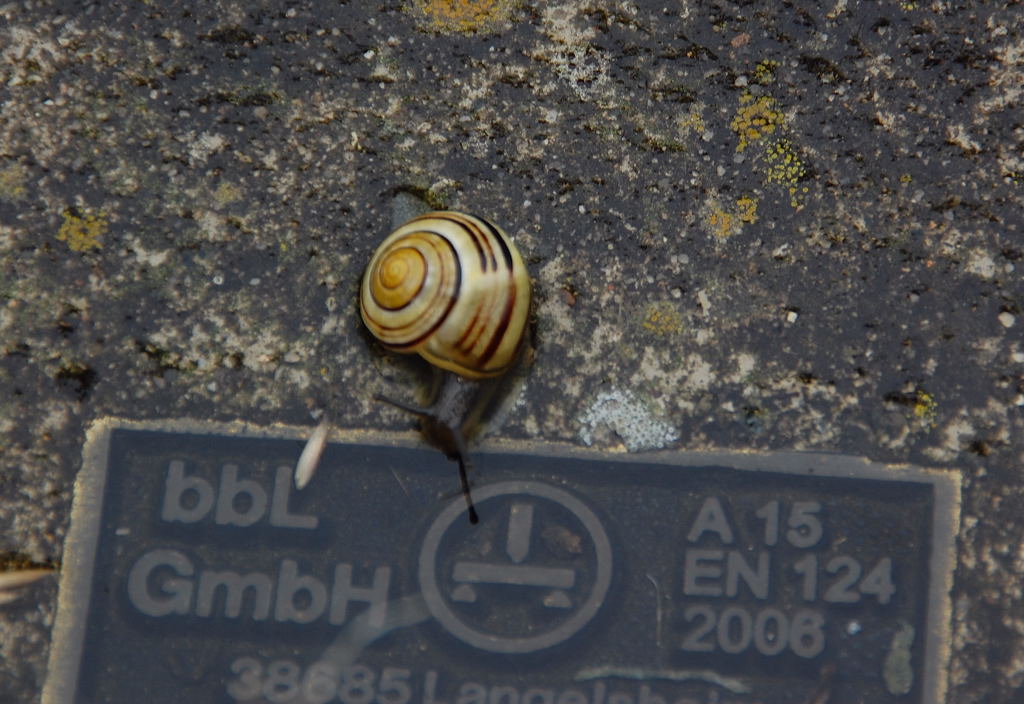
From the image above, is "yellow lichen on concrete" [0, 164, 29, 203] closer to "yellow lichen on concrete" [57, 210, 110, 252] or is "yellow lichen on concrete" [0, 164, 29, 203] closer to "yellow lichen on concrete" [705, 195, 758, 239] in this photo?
"yellow lichen on concrete" [57, 210, 110, 252]

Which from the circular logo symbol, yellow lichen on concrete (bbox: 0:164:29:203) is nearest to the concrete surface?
yellow lichen on concrete (bbox: 0:164:29:203)

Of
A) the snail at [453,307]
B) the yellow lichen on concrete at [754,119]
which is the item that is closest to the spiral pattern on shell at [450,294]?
the snail at [453,307]

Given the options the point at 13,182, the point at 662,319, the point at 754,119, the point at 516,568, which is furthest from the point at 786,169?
the point at 13,182

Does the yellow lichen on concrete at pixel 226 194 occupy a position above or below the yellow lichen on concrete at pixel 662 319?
above

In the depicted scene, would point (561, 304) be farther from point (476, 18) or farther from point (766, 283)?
point (476, 18)

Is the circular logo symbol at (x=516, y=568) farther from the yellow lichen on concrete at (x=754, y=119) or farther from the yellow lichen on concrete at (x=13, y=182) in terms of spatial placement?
the yellow lichen on concrete at (x=13, y=182)

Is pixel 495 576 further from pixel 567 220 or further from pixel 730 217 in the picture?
pixel 730 217

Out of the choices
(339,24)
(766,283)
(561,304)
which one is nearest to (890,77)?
(766,283)
